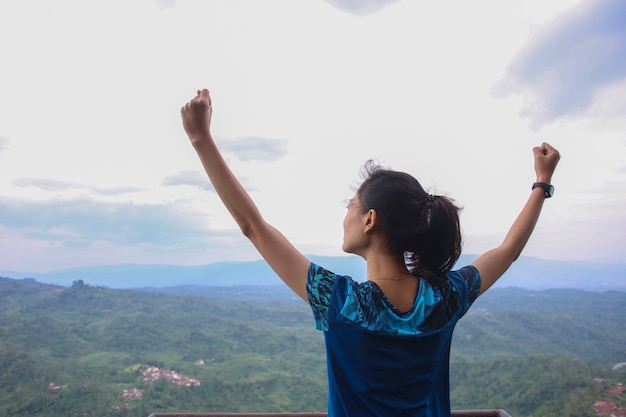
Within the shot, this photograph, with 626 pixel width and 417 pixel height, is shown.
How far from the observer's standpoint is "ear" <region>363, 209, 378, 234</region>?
799 mm

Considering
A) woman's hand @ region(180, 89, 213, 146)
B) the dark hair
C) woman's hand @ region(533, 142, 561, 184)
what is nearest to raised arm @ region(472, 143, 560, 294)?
woman's hand @ region(533, 142, 561, 184)

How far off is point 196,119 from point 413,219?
15.7 inches

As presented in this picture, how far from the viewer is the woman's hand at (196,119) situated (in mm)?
803

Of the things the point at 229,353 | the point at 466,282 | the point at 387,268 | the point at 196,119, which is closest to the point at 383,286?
the point at 387,268

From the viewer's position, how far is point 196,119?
808 millimetres

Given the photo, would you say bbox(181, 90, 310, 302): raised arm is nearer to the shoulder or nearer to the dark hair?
the dark hair

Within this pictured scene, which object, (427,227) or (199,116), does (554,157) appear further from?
(199,116)

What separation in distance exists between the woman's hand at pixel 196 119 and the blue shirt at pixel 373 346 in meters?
0.29

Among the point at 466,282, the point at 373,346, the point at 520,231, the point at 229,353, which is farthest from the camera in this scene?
the point at 229,353

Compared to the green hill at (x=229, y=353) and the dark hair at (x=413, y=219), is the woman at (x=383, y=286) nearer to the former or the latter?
the dark hair at (x=413, y=219)

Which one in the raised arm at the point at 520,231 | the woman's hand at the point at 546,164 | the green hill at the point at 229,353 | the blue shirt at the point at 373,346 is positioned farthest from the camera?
the green hill at the point at 229,353

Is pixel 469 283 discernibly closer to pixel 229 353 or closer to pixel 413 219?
pixel 413 219

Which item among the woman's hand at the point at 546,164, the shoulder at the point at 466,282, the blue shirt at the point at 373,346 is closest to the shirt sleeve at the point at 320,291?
the blue shirt at the point at 373,346

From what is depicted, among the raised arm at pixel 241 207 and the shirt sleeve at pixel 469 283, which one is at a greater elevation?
the raised arm at pixel 241 207
